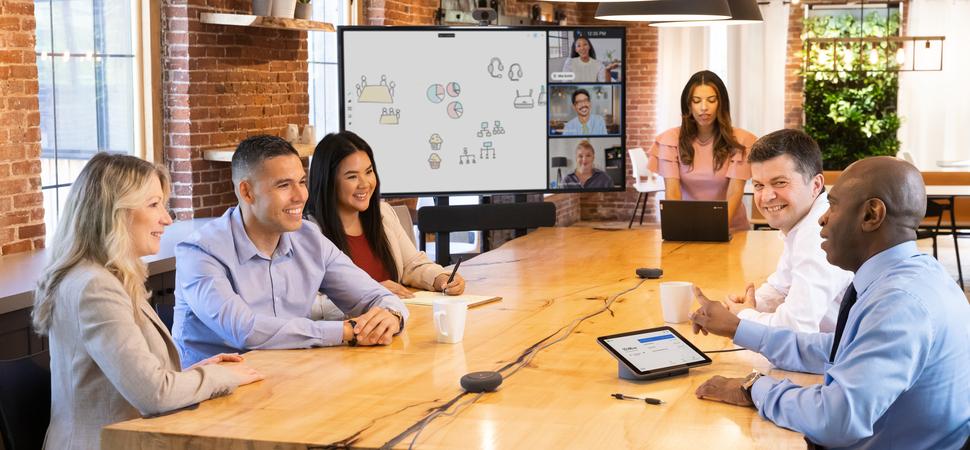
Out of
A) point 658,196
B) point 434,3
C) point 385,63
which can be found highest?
point 434,3

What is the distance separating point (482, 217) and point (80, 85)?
2.03 meters

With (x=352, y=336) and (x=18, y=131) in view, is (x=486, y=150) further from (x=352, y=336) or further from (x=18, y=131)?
(x=352, y=336)

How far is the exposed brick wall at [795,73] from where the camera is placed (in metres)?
12.0

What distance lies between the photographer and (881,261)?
6.57 ft

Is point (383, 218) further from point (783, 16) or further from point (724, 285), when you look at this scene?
point (783, 16)

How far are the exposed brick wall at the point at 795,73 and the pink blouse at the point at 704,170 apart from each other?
710 cm

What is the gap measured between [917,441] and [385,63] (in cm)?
387

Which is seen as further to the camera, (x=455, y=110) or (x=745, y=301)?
(x=455, y=110)

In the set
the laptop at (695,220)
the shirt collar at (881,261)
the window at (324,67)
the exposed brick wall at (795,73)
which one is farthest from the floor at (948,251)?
the shirt collar at (881,261)

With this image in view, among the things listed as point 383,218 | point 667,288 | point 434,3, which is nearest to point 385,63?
point 383,218

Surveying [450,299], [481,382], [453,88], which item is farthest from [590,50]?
[481,382]

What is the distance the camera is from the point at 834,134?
11836mm

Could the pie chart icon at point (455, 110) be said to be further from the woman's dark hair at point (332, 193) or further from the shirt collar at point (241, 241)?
the shirt collar at point (241, 241)

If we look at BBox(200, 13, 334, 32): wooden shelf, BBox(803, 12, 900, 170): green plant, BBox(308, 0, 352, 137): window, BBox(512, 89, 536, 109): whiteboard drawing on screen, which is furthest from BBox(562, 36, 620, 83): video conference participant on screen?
BBox(803, 12, 900, 170): green plant
